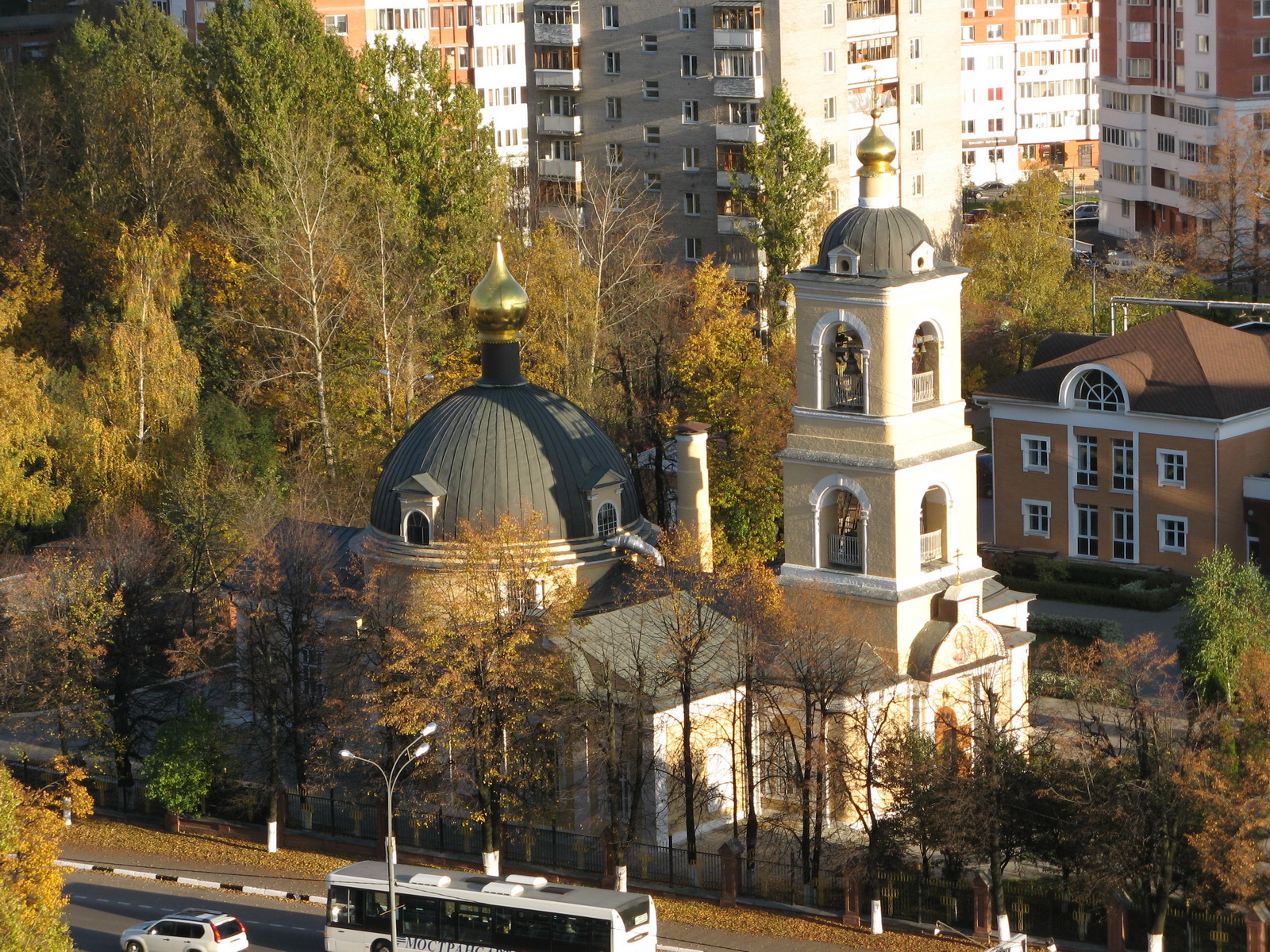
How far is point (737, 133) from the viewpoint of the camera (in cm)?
9538

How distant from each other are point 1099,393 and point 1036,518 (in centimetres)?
465

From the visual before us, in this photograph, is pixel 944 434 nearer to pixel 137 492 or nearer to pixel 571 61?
pixel 137 492

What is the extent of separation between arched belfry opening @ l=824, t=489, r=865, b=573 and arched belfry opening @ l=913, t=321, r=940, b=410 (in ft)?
8.62

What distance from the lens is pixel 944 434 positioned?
50.3 m

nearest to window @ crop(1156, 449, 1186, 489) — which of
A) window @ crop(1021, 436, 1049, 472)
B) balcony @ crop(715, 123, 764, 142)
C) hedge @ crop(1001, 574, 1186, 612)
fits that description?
hedge @ crop(1001, 574, 1186, 612)

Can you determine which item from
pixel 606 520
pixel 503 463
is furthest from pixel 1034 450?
pixel 503 463

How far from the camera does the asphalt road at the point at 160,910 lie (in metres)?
47.1

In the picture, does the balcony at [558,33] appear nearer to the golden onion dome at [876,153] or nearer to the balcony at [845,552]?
the golden onion dome at [876,153]

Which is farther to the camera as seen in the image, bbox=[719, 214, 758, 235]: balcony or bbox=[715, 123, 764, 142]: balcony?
bbox=[715, 123, 764, 142]: balcony

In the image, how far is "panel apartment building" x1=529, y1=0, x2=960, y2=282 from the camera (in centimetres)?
9481

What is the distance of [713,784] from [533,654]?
4870 mm

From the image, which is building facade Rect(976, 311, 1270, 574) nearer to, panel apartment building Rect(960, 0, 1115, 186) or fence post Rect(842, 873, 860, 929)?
fence post Rect(842, 873, 860, 929)

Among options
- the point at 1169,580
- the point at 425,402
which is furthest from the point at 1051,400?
the point at 425,402

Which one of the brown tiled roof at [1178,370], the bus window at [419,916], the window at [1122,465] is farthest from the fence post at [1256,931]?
the window at [1122,465]
